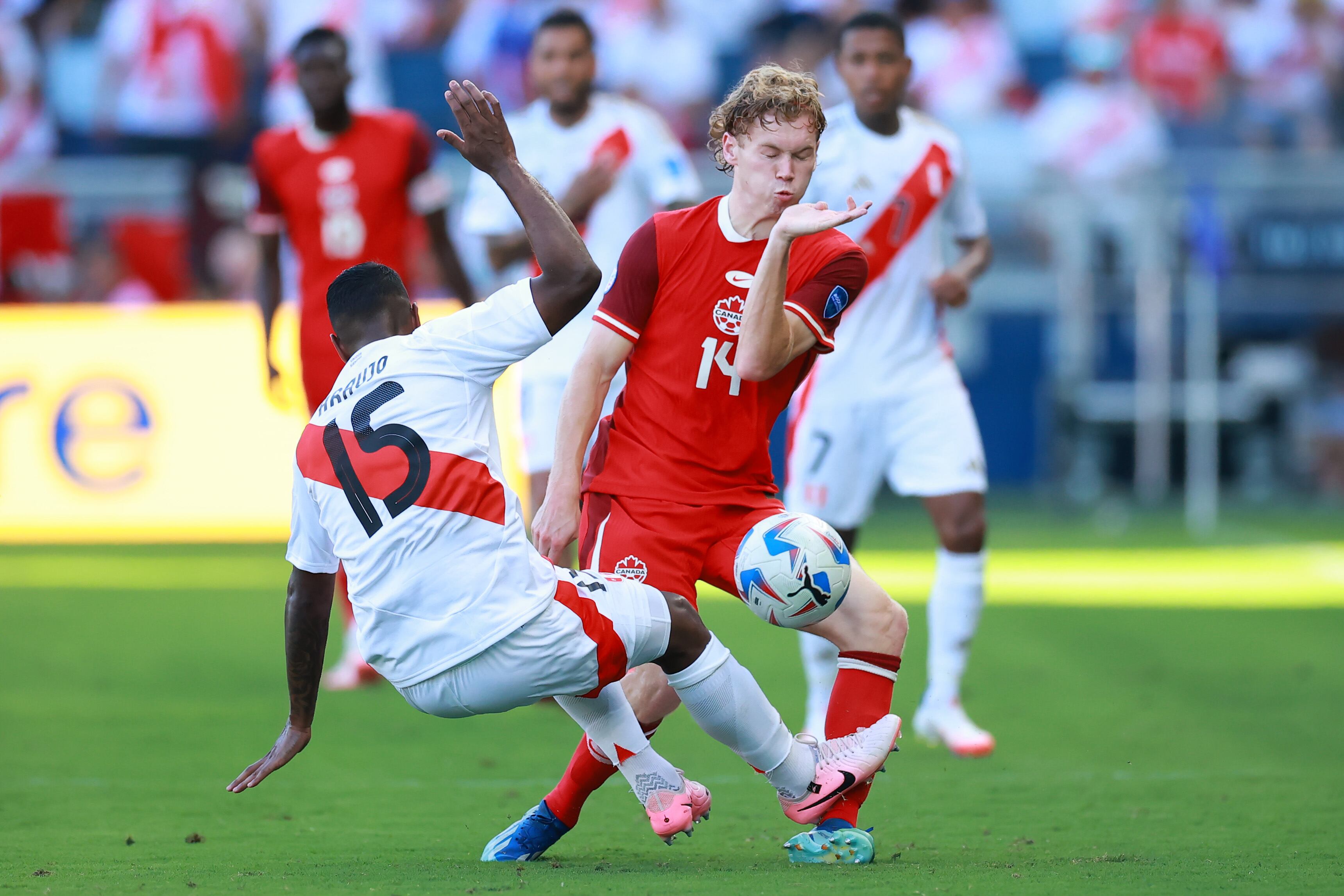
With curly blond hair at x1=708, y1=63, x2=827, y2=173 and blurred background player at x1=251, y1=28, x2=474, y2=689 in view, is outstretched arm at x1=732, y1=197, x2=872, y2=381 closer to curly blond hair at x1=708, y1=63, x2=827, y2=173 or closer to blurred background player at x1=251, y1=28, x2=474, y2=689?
curly blond hair at x1=708, y1=63, x2=827, y2=173

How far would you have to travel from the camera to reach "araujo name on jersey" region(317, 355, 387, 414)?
160 inches

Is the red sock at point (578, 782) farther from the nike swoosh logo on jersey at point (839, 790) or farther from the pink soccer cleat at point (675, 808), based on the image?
the nike swoosh logo on jersey at point (839, 790)

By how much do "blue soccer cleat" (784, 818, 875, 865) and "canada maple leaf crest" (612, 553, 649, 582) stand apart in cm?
79

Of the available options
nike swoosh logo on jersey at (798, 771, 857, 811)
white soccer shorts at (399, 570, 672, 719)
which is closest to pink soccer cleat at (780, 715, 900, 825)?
nike swoosh logo on jersey at (798, 771, 857, 811)

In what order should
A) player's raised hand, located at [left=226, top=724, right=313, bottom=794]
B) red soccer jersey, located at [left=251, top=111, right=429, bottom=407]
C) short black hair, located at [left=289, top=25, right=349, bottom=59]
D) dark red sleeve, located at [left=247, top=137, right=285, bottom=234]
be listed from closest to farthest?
player's raised hand, located at [left=226, top=724, right=313, bottom=794] < short black hair, located at [left=289, top=25, right=349, bottom=59] < red soccer jersey, located at [left=251, top=111, right=429, bottom=407] < dark red sleeve, located at [left=247, top=137, right=285, bottom=234]

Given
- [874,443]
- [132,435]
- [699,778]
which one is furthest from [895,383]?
[132,435]

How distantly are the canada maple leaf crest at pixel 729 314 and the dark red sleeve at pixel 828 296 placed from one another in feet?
0.44

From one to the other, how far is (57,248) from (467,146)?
1142cm

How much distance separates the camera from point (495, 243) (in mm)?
7492

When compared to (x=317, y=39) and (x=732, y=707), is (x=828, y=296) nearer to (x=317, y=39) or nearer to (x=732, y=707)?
(x=732, y=707)

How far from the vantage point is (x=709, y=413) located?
4.60m

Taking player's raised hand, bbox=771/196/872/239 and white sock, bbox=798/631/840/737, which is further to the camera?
white sock, bbox=798/631/840/737

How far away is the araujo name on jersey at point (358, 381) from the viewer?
405 cm

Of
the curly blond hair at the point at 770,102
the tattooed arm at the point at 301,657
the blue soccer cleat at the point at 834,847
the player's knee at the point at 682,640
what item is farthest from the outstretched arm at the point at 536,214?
the blue soccer cleat at the point at 834,847
